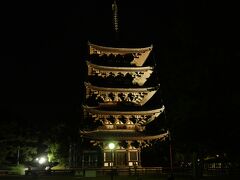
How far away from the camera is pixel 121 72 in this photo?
38562 mm

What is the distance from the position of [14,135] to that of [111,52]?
1559cm

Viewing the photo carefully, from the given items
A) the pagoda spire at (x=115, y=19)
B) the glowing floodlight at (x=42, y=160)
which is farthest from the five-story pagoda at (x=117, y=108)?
the glowing floodlight at (x=42, y=160)

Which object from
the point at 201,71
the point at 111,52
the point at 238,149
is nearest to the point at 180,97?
the point at 201,71

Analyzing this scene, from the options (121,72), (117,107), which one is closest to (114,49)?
(121,72)

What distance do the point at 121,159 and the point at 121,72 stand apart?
31.0ft

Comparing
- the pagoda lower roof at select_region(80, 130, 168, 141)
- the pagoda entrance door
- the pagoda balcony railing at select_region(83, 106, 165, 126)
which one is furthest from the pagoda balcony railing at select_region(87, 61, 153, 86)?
the pagoda entrance door

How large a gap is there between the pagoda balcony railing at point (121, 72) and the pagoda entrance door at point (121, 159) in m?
7.89

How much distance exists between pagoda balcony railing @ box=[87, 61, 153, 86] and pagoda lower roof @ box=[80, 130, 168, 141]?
236 inches

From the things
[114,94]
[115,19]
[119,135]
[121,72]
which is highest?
[115,19]

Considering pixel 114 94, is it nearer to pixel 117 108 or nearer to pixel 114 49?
pixel 117 108

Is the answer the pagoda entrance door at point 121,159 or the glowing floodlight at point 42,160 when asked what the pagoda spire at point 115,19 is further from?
the glowing floodlight at point 42,160

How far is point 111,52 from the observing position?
129 feet

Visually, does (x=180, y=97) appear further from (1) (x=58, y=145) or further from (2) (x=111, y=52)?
(1) (x=58, y=145)

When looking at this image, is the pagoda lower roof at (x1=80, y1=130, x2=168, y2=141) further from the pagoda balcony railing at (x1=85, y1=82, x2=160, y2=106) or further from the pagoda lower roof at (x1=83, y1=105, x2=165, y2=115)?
→ the pagoda balcony railing at (x1=85, y1=82, x2=160, y2=106)
